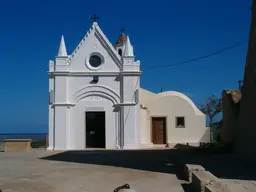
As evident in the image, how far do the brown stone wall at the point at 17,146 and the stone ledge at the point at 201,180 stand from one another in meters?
18.4

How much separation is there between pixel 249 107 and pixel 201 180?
774cm

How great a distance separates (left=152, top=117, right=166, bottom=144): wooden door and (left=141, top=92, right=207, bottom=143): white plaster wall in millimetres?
383

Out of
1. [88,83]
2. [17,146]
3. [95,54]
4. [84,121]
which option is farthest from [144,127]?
[17,146]

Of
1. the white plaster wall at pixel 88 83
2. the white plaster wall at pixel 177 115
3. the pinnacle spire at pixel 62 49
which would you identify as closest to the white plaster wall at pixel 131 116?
the white plaster wall at pixel 88 83

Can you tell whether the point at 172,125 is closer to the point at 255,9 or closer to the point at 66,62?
the point at 66,62

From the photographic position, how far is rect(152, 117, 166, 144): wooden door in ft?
97.3

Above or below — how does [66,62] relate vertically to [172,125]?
above

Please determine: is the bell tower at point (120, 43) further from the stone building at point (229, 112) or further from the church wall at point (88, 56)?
the stone building at point (229, 112)

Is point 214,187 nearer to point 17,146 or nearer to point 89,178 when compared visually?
point 89,178

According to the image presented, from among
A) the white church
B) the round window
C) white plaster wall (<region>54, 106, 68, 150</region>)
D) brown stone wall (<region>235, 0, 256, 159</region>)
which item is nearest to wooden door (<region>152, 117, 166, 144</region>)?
the white church

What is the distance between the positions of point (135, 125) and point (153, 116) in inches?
156

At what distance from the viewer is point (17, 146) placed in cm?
2562

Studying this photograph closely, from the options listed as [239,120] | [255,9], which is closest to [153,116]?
[239,120]

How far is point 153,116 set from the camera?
29781 millimetres
